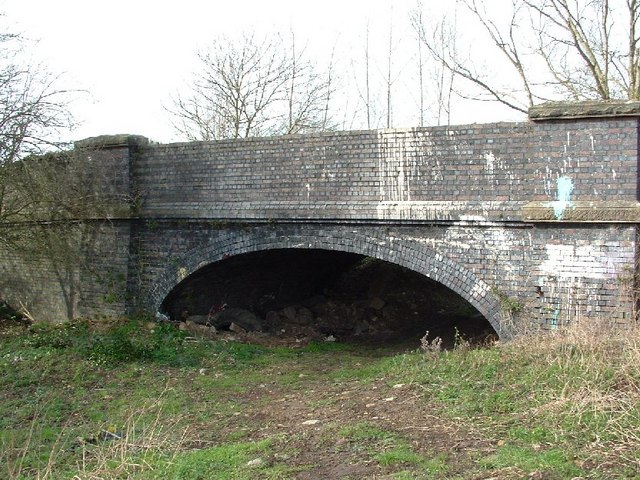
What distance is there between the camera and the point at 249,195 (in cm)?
921

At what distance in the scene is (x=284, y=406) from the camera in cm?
608

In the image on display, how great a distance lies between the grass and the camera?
404cm

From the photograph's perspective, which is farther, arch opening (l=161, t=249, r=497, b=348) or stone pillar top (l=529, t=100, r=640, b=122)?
arch opening (l=161, t=249, r=497, b=348)

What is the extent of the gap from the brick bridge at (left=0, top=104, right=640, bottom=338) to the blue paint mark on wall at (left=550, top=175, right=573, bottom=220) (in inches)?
0.5

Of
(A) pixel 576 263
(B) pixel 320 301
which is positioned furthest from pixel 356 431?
(B) pixel 320 301

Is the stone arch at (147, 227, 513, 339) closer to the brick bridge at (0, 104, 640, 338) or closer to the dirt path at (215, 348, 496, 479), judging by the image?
the brick bridge at (0, 104, 640, 338)

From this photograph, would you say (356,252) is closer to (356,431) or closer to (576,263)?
(576,263)

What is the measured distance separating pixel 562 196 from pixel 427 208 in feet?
5.22

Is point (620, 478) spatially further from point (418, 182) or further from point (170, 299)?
point (170, 299)

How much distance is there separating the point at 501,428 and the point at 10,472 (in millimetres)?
3545

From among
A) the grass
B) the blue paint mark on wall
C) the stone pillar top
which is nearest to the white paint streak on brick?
the blue paint mark on wall

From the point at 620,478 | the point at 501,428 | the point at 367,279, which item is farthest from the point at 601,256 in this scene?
the point at 367,279

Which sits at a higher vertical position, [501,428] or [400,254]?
[400,254]

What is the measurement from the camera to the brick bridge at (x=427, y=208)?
692cm
